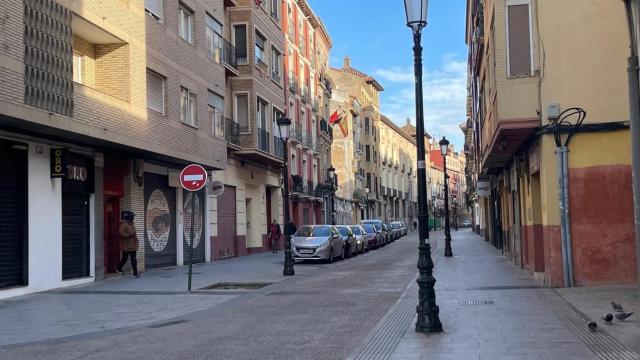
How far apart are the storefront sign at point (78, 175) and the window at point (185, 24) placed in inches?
269

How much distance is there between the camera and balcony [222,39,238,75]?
28203 mm

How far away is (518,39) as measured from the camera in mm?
14977

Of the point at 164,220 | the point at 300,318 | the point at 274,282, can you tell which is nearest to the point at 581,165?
the point at 300,318

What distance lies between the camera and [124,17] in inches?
714

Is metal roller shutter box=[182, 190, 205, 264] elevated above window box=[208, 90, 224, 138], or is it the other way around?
window box=[208, 90, 224, 138]

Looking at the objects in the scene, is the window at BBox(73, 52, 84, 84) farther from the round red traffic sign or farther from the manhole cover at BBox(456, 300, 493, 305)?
the manhole cover at BBox(456, 300, 493, 305)

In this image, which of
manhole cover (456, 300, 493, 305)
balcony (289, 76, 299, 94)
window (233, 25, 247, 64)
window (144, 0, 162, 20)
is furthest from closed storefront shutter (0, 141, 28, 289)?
balcony (289, 76, 299, 94)

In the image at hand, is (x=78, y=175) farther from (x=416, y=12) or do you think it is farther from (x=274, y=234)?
(x=274, y=234)

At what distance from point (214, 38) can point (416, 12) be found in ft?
59.1

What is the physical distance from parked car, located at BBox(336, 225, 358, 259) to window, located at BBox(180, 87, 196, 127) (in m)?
8.80

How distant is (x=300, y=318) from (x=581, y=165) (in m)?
6.87

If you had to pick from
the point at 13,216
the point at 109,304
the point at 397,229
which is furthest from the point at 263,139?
the point at 397,229

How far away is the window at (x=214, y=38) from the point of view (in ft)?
84.7

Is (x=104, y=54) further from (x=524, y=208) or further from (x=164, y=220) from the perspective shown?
(x=524, y=208)
